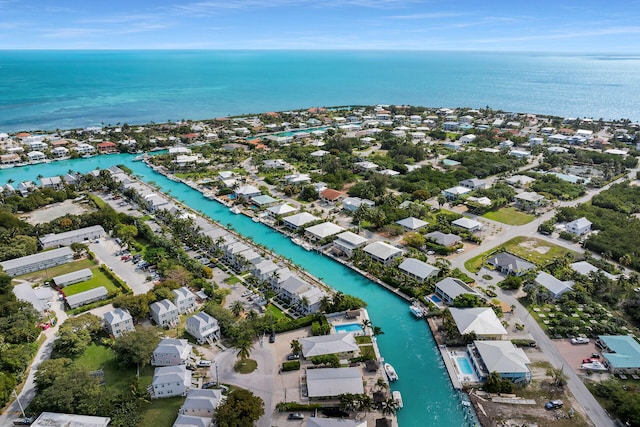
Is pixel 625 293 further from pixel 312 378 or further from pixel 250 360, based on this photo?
pixel 250 360

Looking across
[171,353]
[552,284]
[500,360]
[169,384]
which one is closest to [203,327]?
[171,353]

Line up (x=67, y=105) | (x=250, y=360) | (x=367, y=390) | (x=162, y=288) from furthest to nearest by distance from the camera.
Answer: (x=67, y=105) < (x=162, y=288) < (x=250, y=360) < (x=367, y=390)

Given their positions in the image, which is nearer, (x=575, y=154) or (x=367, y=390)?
(x=367, y=390)

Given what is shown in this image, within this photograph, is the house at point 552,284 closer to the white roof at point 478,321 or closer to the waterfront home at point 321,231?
the white roof at point 478,321

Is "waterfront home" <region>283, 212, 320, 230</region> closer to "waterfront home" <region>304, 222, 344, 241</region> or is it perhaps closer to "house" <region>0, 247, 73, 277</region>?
"waterfront home" <region>304, 222, 344, 241</region>

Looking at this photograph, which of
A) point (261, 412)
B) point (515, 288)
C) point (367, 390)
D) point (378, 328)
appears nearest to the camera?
point (261, 412)

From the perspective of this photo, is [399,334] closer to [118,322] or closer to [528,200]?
[118,322]

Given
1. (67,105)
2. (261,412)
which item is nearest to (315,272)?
(261,412)
